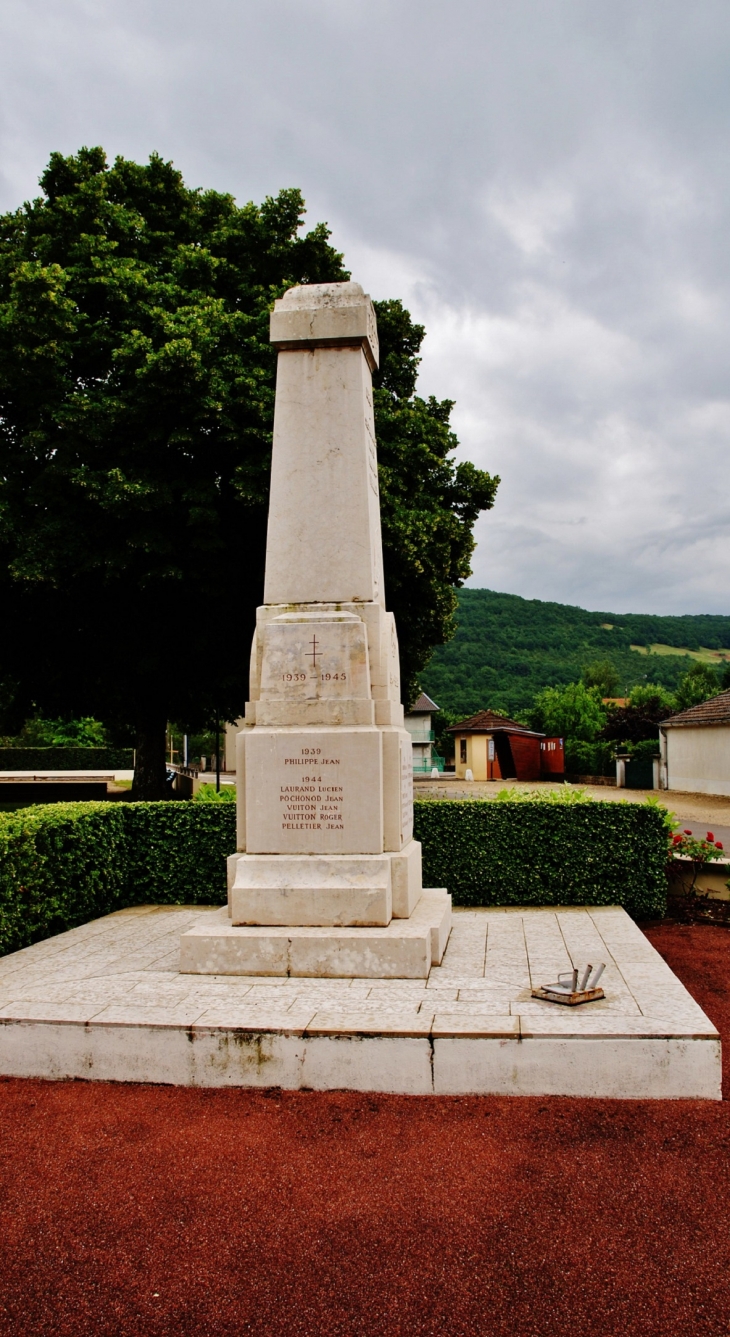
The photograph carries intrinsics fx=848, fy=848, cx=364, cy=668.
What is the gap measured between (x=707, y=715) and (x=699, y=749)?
5.68ft

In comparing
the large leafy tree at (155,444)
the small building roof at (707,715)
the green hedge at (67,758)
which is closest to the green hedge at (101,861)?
the large leafy tree at (155,444)

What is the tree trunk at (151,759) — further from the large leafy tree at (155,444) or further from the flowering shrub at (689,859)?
the flowering shrub at (689,859)

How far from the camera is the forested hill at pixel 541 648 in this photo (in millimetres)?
81875

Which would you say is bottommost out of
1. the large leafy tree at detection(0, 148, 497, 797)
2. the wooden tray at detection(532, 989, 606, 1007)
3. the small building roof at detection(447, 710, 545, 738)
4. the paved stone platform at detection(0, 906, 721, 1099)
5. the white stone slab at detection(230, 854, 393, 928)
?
the paved stone platform at detection(0, 906, 721, 1099)

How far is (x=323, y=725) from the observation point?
251 inches

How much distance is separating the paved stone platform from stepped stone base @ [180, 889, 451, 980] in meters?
0.10

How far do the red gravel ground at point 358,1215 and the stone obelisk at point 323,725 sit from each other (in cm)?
143

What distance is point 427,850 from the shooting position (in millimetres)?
9102

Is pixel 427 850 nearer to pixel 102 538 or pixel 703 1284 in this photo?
pixel 703 1284

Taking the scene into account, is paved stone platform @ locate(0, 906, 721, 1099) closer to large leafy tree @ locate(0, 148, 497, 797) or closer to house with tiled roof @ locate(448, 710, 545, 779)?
large leafy tree @ locate(0, 148, 497, 797)

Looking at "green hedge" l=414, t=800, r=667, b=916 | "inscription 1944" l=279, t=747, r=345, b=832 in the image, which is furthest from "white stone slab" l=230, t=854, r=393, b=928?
"green hedge" l=414, t=800, r=667, b=916

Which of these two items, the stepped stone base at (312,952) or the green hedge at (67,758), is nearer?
the stepped stone base at (312,952)

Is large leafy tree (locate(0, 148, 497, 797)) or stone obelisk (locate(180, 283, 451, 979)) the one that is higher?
large leafy tree (locate(0, 148, 497, 797))

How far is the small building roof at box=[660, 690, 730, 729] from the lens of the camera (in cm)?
3078
